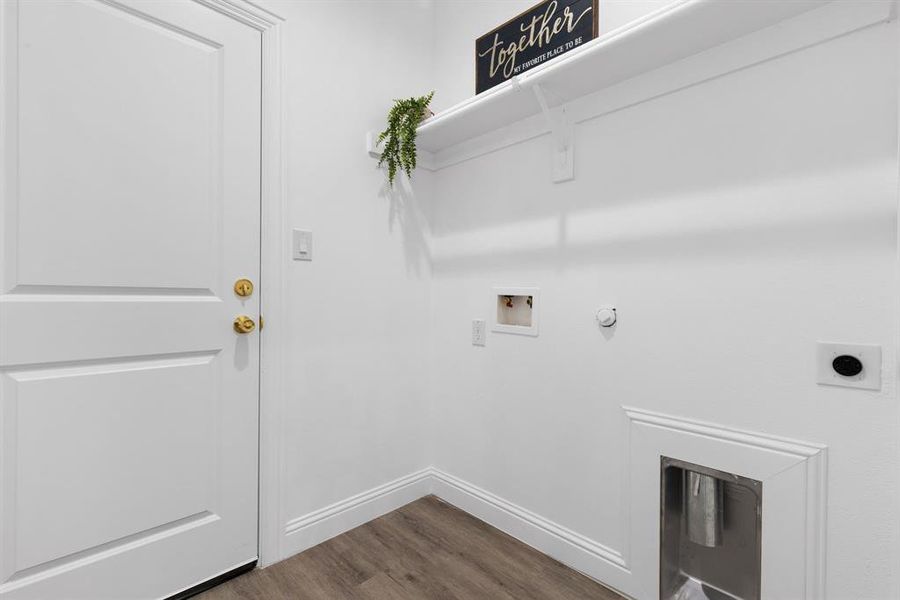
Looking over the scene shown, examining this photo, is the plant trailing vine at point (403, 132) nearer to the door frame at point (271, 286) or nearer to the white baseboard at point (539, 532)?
the door frame at point (271, 286)

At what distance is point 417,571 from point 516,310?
1073mm

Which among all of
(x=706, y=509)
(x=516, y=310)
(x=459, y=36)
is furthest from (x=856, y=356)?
(x=459, y=36)

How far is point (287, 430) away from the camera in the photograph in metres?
1.62

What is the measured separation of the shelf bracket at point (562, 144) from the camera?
1.59m

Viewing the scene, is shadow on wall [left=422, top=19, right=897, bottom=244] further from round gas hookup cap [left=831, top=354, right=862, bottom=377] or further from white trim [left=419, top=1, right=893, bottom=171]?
round gas hookup cap [left=831, top=354, right=862, bottom=377]

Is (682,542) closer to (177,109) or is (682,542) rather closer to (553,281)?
(553,281)

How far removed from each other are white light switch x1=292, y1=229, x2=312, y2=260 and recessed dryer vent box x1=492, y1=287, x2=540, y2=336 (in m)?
0.81

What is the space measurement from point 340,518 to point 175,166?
149cm

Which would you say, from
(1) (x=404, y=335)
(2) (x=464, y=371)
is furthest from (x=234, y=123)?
(2) (x=464, y=371)

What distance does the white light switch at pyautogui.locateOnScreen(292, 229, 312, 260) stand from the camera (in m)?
1.63

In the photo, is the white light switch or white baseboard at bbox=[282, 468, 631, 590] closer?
white baseboard at bbox=[282, 468, 631, 590]

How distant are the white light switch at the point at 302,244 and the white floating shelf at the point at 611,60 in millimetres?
691

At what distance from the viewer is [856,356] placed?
1.04 m

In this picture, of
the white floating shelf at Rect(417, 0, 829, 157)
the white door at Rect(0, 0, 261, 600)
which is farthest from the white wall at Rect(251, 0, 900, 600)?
the white door at Rect(0, 0, 261, 600)
